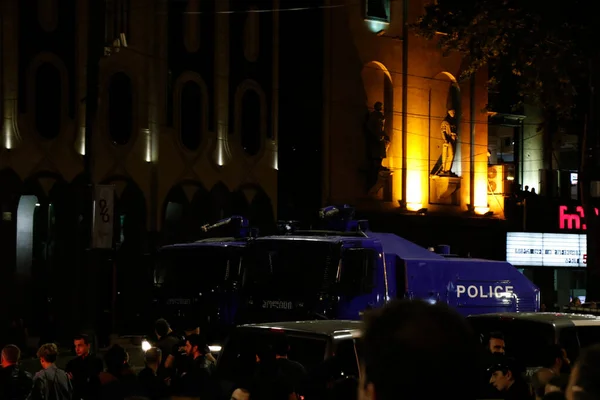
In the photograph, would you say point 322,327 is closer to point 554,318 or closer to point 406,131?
point 554,318

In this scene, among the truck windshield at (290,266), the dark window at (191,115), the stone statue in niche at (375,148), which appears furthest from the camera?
the stone statue in niche at (375,148)

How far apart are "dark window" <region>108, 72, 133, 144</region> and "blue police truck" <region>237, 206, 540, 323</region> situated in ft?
37.3

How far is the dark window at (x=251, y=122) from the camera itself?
33469mm

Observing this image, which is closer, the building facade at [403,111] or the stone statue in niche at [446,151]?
the building facade at [403,111]

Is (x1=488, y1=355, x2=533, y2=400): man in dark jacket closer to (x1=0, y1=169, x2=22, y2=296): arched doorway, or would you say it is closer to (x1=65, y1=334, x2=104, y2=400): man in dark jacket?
(x1=65, y1=334, x2=104, y2=400): man in dark jacket

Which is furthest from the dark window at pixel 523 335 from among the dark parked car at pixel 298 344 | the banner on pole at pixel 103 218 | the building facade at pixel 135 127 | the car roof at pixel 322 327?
the building facade at pixel 135 127

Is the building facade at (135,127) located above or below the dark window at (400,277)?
above

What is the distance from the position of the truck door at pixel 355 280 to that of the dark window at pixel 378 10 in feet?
62.9

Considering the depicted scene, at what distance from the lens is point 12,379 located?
34.1 feet

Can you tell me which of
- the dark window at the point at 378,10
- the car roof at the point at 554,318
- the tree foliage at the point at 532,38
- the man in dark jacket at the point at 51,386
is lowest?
the man in dark jacket at the point at 51,386

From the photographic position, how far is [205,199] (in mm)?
32531

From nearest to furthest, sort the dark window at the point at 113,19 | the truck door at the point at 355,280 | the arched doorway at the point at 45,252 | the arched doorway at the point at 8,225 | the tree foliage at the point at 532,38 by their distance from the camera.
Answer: the truck door at the point at 355,280
the tree foliage at the point at 532,38
the dark window at the point at 113,19
the arched doorway at the point at 8,225
the arched doorway at the point at 45,252

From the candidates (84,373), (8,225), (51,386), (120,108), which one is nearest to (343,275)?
(84,373)

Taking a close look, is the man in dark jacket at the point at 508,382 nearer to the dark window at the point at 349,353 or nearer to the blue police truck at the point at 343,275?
the dark window at the point at 349,353
